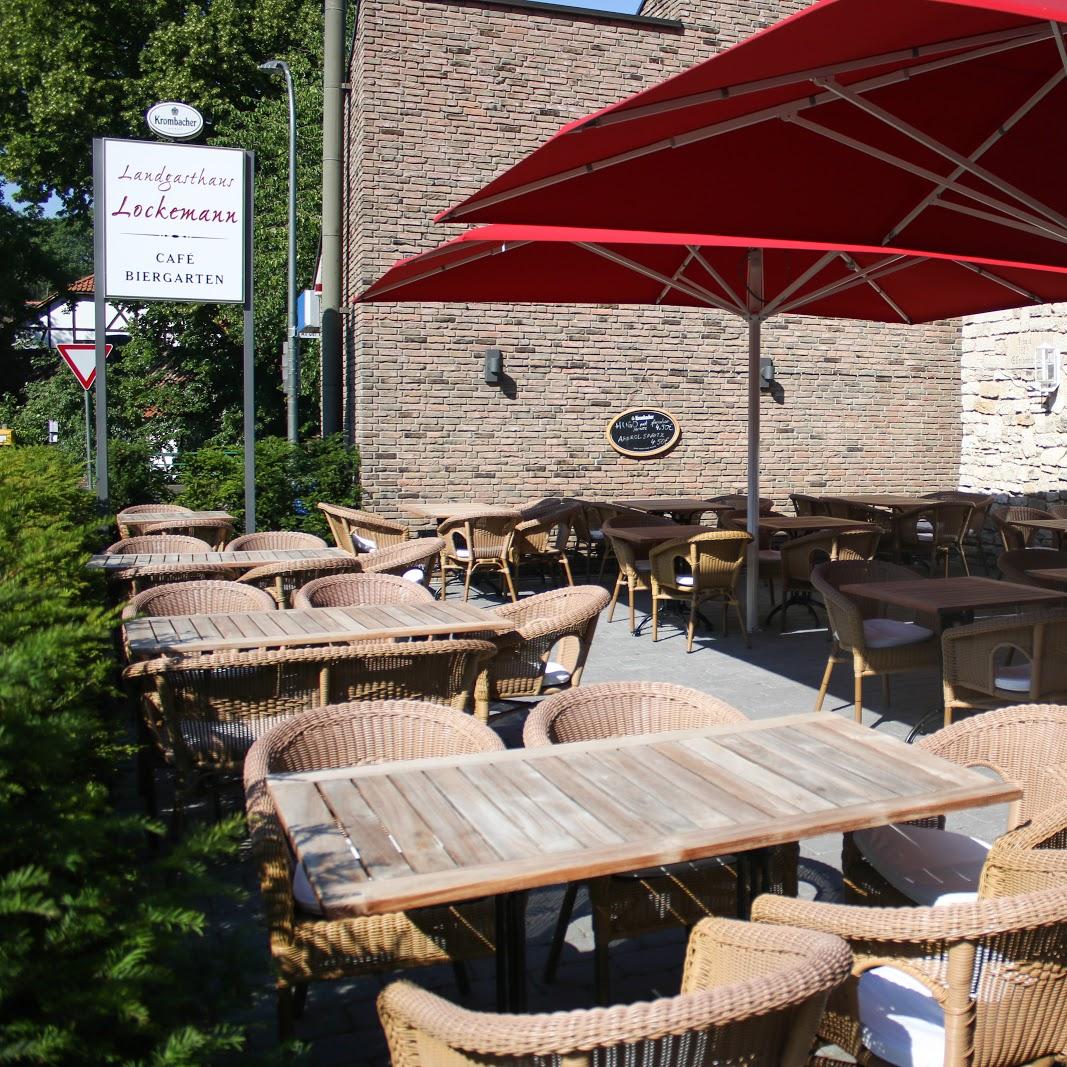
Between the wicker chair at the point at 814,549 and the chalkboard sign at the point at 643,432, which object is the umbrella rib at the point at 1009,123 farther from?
the chalkboard sign at the point at 643,432

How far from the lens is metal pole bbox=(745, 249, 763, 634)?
8102mm

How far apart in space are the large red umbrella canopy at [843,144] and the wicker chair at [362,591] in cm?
178

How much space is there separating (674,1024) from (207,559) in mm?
5524

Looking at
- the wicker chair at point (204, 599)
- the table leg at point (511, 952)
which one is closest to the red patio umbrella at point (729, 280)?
the wicker chair at point (204, 599)

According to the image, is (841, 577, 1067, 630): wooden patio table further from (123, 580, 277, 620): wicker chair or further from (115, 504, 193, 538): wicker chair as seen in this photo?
(115, 504, 193, 538): wicker chair

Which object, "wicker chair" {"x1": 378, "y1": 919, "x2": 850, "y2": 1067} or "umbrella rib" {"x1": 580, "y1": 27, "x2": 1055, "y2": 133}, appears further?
"umbrella rib" {"x1": 580, "y1": 27, "x2": 1055, "y2": 133}

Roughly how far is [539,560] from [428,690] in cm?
618

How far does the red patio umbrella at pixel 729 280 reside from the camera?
7484 millimetres

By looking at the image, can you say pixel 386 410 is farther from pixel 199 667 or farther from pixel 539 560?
pixel 199 667

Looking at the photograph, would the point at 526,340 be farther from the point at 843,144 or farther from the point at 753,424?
the point at 843,144

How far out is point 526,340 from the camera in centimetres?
1200

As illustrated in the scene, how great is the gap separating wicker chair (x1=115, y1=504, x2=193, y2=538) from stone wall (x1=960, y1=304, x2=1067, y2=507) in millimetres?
8586

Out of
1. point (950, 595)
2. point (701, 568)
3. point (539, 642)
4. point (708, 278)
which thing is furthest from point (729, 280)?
point (539, 642)

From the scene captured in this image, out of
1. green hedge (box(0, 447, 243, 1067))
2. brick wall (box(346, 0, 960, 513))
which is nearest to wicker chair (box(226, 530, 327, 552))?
brick wall (box(346, 0, 960, 513))
